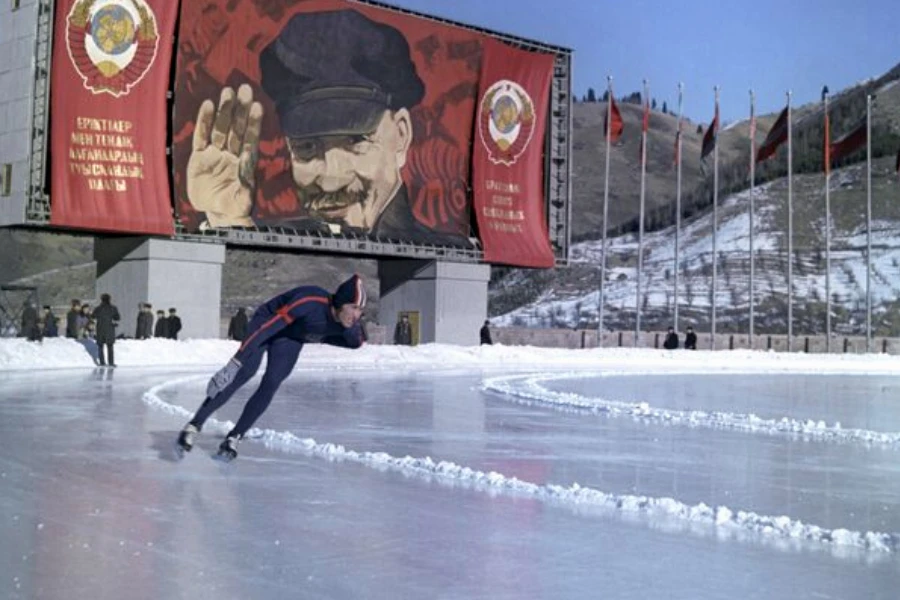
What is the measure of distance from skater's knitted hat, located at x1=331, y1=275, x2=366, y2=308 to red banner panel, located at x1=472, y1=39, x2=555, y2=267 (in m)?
38.8

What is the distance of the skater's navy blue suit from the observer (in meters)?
8.98

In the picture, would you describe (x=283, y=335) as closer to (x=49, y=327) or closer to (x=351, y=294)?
(x=351, y=294)

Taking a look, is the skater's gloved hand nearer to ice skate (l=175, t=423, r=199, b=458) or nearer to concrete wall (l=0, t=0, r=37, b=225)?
ice skate (l=175, t=423, r=199, b=458)

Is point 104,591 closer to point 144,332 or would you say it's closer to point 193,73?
point 144,332

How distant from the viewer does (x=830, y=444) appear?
40.6ft

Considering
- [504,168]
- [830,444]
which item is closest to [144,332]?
[504,168]

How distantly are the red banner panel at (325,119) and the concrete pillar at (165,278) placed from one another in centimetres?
117

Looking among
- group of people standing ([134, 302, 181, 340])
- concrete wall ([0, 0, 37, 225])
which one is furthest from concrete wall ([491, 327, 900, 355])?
concrete wall ([0, 0, 37, 225])

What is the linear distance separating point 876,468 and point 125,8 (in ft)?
107

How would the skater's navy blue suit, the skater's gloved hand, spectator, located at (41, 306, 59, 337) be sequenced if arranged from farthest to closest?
spectator, located at (41, 306, 59, 337) → the skater's gloved hand → the skater's navy blue suit

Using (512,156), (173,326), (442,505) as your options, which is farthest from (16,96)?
(442,505)

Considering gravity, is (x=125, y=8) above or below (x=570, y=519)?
above

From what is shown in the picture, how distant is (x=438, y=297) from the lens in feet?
154

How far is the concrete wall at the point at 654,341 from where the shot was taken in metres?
51.3
